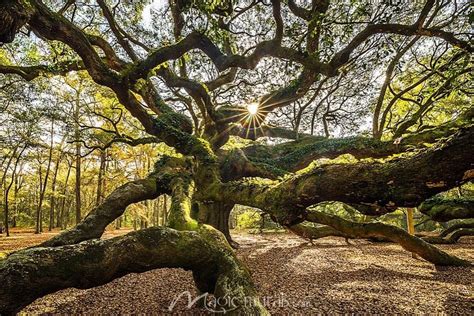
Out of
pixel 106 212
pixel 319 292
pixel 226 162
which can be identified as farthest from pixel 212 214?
pixel 319 292

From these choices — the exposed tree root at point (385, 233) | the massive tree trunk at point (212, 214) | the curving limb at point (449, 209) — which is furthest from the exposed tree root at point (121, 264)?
the massive tree trunk at point (212, 214)

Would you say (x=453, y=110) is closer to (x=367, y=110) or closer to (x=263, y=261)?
(x=367, y=110)

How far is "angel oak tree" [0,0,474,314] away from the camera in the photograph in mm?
2635

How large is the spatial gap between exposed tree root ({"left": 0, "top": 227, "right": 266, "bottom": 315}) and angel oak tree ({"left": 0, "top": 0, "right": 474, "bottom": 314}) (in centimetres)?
1

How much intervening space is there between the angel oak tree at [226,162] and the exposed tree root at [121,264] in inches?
0.5

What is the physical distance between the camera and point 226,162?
8.77 meters

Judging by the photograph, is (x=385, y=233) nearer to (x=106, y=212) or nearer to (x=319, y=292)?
(x=319, y=292)

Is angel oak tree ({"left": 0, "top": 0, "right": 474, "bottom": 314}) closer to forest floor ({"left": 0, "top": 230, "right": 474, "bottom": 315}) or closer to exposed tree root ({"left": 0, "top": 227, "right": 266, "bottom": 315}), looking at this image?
exposed tree root ({"left": 0, "top": 227, "right": 266, "bottom": 315})

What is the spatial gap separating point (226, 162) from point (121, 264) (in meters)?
6.19

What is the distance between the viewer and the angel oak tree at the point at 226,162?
8.64ft

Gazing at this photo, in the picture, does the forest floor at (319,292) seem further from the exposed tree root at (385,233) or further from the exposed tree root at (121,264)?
the exposed tree root at (121,264)

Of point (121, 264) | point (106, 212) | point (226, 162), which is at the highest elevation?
point (226, 162)

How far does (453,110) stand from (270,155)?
379 inches

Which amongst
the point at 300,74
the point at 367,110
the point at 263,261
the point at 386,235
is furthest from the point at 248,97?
the point at 386,235
